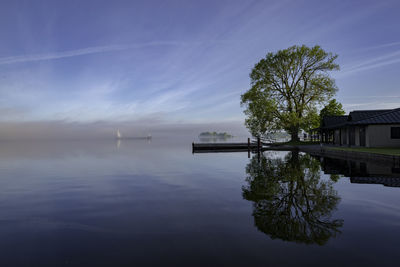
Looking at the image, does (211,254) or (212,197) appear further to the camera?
(212,197)

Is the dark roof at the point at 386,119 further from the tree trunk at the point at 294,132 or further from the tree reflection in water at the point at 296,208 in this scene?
the tree reflection in water at the point at 296,208

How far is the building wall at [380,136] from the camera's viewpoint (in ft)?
90.6

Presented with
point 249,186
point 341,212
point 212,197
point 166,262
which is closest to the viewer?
point 166,262

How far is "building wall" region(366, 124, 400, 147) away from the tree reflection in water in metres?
21.4

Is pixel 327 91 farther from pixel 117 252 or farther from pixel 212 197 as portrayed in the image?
pixel 117 252

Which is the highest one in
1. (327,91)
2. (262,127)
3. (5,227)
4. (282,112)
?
→ (327,91)

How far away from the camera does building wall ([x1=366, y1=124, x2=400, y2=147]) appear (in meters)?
27.6

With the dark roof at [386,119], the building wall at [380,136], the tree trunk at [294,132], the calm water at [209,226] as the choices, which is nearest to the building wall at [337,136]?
the tree trunk at [294,132]

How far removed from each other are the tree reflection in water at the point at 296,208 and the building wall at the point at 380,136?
2144 cm

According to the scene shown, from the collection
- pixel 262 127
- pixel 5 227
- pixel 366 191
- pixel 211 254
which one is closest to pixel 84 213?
pixel 5 227

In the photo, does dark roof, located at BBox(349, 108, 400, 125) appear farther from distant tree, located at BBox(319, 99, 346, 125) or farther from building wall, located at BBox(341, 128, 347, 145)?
distant tree, located at BBox(319, 99, 346, 125)

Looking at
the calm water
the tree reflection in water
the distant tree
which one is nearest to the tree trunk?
the distant tree

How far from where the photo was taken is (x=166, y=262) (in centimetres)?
454

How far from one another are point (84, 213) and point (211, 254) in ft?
17.8
